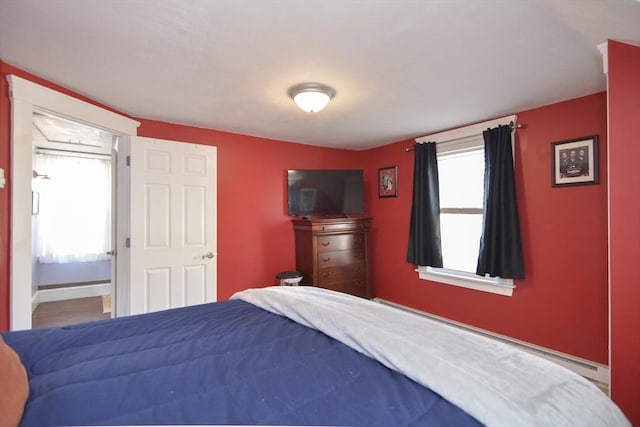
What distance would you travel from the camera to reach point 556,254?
8.47 feet

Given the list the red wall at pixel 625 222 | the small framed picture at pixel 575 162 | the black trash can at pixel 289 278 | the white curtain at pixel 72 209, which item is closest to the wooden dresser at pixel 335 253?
the black trash can at pixel 289 278

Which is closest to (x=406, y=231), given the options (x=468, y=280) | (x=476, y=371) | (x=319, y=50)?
(x=468, y=280)

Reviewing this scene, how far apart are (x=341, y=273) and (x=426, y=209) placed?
1.31m

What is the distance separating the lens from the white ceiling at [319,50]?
53.5 inches

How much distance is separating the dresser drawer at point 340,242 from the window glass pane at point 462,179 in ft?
3.73

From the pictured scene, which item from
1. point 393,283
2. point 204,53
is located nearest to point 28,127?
point 204,53

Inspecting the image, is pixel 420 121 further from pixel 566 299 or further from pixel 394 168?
pixel 566 299

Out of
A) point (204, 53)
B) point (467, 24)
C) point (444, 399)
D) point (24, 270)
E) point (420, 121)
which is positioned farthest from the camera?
point (420, 121)

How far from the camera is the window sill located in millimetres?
2870

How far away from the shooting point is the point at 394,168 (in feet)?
13.1

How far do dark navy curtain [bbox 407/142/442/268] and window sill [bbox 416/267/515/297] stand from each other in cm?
11

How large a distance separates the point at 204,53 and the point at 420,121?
2177mm

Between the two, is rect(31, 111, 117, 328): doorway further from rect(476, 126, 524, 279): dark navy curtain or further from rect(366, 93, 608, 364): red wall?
rect(366, 93, 608, 364): red wall

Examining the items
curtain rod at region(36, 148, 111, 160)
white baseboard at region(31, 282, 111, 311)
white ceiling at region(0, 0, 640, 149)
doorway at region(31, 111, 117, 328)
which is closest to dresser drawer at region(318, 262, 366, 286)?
white ceiling at region(0, 0, 640, 149)
